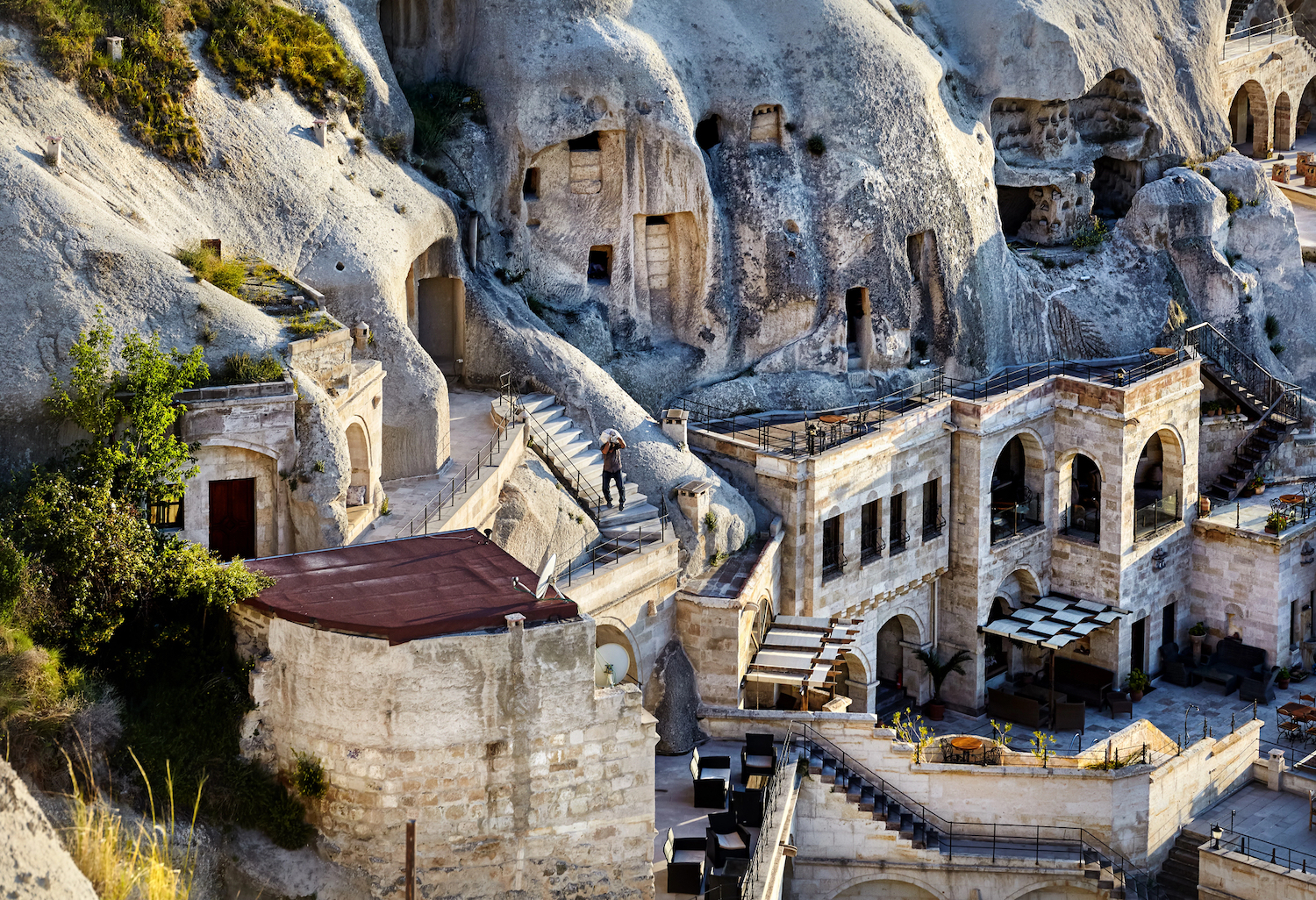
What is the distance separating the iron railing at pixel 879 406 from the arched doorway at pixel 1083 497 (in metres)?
2.46

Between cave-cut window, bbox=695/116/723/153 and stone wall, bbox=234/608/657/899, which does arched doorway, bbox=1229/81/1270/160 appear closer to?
cave-cut window, bbox=695/116/723/153

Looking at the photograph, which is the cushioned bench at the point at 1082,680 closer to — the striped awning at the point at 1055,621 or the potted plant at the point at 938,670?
the striped awning at the point at 1055,621

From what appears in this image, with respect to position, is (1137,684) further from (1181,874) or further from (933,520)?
(1181,874)

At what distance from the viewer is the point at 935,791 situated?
1676 inches

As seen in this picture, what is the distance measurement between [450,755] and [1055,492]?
91.1ft

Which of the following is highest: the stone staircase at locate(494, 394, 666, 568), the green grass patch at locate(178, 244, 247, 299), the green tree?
the green grass patch at locate(178, 244, 247, 299)

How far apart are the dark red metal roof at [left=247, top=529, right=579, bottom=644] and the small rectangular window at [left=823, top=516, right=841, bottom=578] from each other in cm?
1523

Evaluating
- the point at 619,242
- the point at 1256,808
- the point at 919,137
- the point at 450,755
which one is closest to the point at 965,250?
the point at 919,137

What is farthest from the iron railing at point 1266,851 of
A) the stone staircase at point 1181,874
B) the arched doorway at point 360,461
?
the arched doorway at point 360,461

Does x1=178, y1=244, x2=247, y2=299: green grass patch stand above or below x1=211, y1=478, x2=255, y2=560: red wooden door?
above

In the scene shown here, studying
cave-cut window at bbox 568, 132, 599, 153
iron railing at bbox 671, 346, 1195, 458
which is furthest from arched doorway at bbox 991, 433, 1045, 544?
cave-cut window at bbox 568, 132, 599, 153

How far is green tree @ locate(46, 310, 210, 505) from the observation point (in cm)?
3256

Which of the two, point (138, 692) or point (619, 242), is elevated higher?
point (619, 242)

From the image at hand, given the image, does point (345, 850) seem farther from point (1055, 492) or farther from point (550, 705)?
point (1055, 492)
